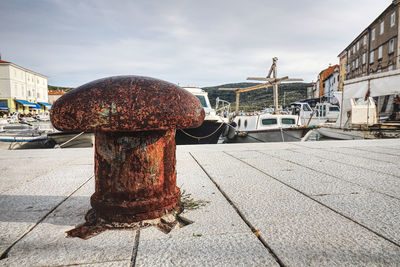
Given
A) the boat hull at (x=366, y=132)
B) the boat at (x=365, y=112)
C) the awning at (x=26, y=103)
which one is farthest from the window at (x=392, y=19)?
the awning at (x=26, y=103)

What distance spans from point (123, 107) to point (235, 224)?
939 millimetres

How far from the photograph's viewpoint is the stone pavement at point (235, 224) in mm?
1174

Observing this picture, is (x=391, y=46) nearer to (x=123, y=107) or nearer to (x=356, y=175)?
(x=356, y=175)

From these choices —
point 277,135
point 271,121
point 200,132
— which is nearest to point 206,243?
point 200,132

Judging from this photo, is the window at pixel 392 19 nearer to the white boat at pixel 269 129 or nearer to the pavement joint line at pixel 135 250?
the white boat at pixel 269 129

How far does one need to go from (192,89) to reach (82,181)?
1044 cm

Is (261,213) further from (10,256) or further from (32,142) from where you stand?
(32,142)

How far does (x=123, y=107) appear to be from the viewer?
132 centimetres

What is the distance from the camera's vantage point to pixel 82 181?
2664 mm

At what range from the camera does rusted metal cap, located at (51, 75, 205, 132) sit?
132 cm

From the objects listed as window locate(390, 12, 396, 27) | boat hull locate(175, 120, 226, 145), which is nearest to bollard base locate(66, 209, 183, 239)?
boat hull locate(175, 120, 226, 145)

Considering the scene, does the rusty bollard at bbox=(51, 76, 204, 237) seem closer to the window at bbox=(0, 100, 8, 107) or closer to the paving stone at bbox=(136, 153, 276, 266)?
the paving stone at bbox=(136, 153, 276, 266)

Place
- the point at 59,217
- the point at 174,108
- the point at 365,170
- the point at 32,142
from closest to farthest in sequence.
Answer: the point at 174,108 < the point at 59,217 < the point at 365,170 < the point at 32,142

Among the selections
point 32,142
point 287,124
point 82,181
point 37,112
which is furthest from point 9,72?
point 82,181
